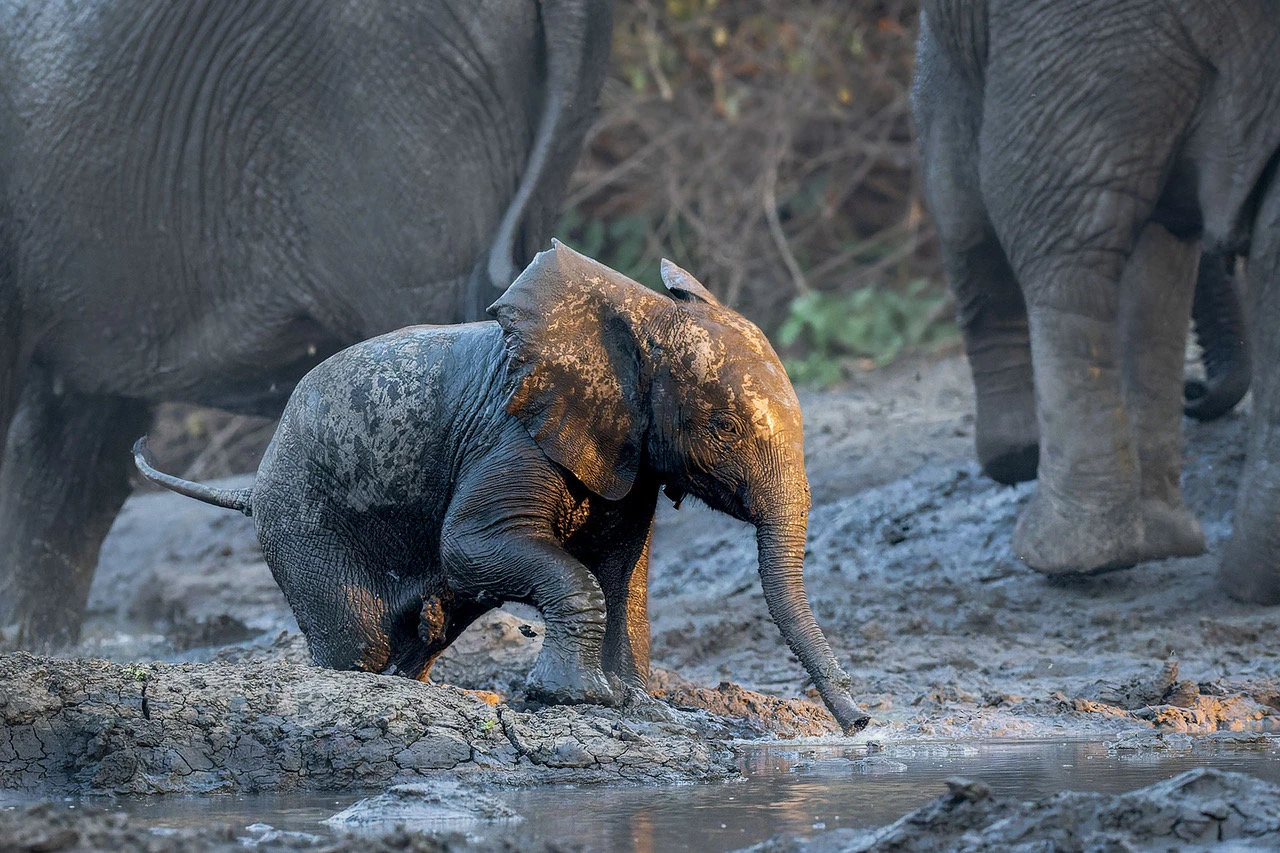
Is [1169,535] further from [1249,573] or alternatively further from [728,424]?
[728,424]

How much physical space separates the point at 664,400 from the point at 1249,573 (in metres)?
2.56

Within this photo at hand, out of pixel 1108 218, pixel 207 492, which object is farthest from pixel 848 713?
pixel 1108 218

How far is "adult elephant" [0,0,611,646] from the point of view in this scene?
6.14m

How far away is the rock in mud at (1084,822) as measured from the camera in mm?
3184

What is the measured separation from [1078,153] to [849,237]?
23.6 feet

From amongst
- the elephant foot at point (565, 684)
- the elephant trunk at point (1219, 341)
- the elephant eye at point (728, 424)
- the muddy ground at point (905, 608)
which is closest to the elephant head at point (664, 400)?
the elephant eye at point (728, 424)

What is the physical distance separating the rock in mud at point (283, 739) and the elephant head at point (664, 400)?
554mm

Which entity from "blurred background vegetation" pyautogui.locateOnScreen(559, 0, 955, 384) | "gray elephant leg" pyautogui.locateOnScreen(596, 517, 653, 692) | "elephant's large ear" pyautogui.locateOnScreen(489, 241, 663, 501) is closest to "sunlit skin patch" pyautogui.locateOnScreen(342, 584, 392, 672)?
"gray elephant leg" pyautogui.locateOnScreen(596, 517, 653, 692)

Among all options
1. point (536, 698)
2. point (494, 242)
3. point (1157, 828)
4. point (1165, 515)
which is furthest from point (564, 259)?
point (1165, 515)

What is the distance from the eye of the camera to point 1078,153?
6281mm

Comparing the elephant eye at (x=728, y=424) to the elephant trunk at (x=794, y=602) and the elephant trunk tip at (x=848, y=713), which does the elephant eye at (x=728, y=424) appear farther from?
the elephant trunk tip at (x=848, y=713)

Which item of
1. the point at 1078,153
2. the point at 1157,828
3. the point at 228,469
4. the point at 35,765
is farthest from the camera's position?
the point at 228,469

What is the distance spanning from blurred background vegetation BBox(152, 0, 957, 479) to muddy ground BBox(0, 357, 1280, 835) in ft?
7.52

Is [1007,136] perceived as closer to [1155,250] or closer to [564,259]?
[1155,250]
